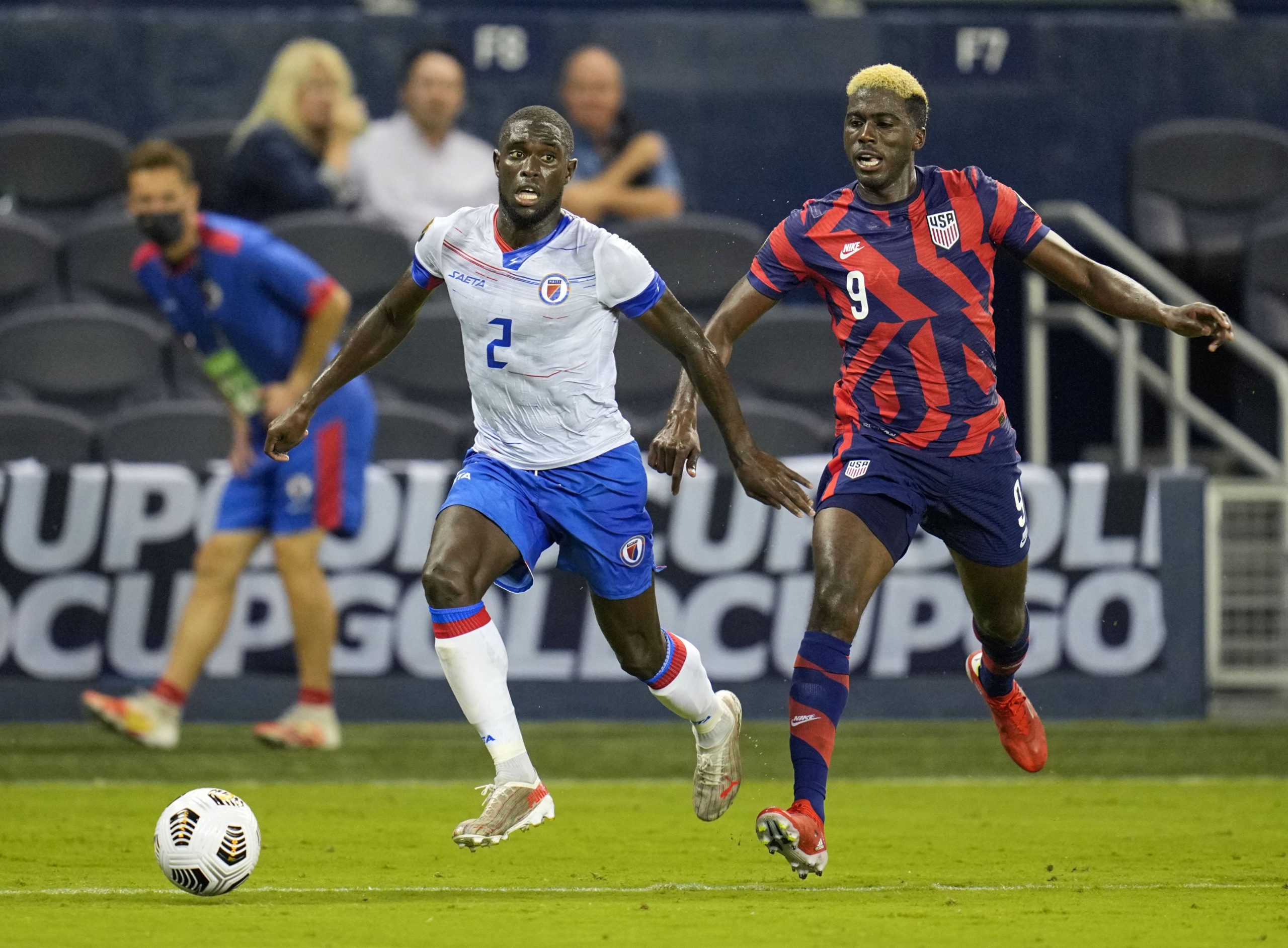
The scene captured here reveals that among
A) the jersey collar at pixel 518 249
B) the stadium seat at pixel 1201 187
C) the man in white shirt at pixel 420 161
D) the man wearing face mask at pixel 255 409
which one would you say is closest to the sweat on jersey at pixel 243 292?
the man wearing face mask at pixel 255 409

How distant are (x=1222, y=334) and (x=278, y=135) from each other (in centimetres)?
674

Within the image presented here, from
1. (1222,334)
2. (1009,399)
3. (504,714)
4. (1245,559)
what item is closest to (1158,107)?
(1009,399)

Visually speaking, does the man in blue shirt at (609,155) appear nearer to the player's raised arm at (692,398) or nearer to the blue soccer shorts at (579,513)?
the player's raised arm at (692,398)

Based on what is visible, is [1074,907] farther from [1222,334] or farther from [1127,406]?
[1127,406]

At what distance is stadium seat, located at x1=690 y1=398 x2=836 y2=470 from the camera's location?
10.8 metres

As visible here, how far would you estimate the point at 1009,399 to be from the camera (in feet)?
39.2

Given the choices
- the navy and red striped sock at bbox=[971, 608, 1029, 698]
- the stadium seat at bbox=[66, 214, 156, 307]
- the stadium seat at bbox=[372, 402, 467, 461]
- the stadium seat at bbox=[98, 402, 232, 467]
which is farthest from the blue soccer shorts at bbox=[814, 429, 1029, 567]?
the stadium seat at bbox=[66, 214, 156, 307]

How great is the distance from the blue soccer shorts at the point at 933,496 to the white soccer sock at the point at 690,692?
0.70 m

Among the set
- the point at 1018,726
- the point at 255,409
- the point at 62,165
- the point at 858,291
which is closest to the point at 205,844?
the point at 858,291

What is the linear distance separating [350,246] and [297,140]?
0.78m

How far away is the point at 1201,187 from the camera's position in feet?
42.2

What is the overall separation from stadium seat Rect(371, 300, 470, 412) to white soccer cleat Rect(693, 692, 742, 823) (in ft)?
16.4

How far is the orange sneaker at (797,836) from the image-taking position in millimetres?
5562

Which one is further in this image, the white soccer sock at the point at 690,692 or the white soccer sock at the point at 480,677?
the white soccer sock at the point at 690,692
